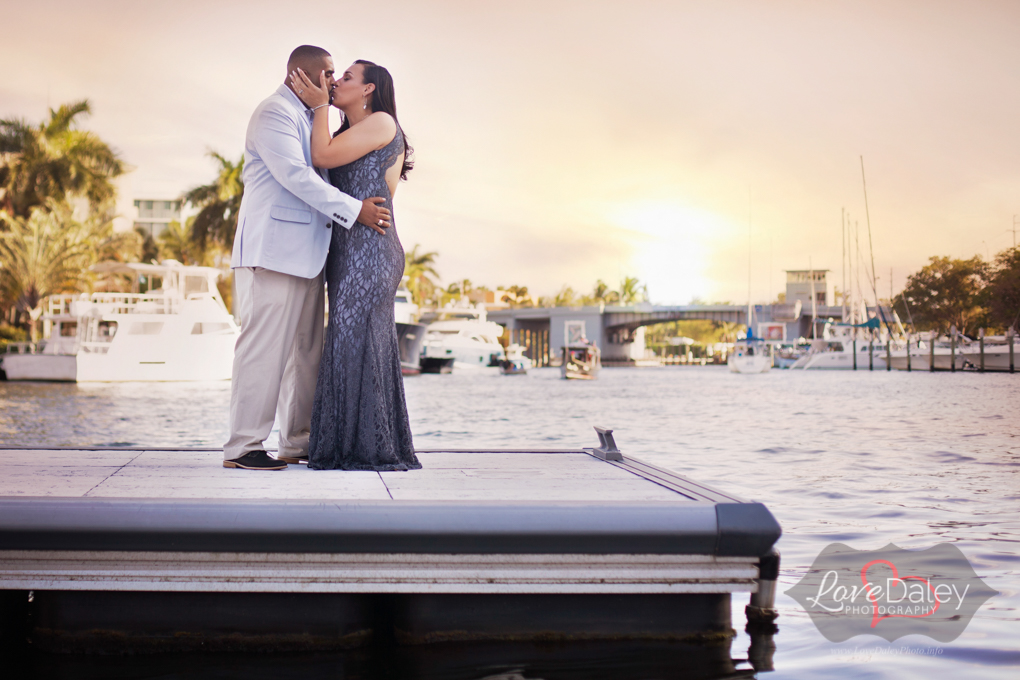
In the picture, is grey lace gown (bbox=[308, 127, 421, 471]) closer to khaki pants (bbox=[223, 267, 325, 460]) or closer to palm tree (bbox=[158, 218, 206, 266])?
khaki pants (bbox=[223, 267, 325, 460])

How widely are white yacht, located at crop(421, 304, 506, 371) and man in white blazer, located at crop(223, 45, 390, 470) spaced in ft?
157

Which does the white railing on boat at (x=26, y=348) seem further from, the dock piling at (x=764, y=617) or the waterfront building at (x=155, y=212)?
the waterfront building at (x=155, y=212)

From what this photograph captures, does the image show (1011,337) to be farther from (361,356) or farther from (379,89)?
(361,356)

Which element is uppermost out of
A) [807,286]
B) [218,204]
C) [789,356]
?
[807,286]

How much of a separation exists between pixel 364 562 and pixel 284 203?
5.48 ft

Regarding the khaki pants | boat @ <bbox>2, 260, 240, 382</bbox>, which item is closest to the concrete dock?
the khaki pants

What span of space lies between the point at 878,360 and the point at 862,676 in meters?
68.3

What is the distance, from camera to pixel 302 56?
3.68 meters

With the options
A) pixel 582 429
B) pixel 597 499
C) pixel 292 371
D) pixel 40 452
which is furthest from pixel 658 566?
pixel 582 429

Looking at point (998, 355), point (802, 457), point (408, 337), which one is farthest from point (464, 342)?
point (802, 457)

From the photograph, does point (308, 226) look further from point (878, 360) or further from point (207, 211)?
point (878, 360)

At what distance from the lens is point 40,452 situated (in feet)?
13.4

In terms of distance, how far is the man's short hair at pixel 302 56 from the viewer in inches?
145

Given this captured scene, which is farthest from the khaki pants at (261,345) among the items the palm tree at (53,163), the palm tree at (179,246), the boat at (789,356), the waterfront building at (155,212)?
the waterfront building at (155,212)
